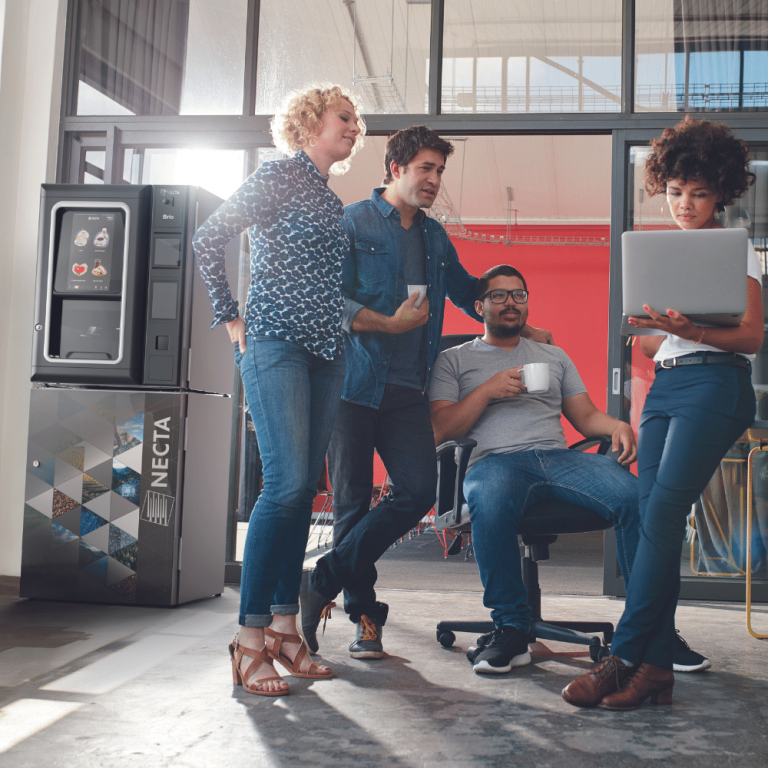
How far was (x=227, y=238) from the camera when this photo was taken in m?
1.91

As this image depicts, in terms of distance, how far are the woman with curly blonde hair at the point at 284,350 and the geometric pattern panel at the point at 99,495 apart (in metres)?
1.14

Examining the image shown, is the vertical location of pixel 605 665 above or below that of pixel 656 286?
below

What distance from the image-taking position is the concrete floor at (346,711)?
1.48 meters

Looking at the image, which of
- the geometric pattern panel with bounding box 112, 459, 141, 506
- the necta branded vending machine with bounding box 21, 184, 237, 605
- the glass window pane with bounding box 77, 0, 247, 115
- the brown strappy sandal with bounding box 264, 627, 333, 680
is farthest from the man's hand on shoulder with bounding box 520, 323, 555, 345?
the glass window pane with bounding box 77, 0, 247, 115

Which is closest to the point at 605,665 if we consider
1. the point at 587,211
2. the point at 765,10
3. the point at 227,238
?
the point at 227,238

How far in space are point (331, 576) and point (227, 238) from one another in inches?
39.2

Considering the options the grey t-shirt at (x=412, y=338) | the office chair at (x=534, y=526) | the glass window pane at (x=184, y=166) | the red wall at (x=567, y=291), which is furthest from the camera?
the red wall at (x=567, y=291)

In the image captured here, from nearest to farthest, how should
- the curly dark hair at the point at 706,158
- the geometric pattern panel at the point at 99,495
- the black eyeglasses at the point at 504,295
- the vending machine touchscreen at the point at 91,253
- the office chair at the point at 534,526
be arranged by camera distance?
the curly dark hair at the point at 706,158 → the office chair at the point at 534,526 → the black eyeglasses at the point at 504,295 → the geometric pattern panel at the point at 99,495 → the vending machine touchscreen at the point at 91,253

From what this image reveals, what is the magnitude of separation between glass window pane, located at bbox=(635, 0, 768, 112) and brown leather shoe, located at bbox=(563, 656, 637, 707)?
2633 mm

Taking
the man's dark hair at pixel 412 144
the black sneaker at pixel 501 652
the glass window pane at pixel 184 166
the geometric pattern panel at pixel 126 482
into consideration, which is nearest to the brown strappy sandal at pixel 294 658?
the black sneaker at pixel 501 652

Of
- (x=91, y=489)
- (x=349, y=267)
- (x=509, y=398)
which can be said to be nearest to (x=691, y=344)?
(x=509, y=398)

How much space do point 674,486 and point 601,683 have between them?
0.48 m

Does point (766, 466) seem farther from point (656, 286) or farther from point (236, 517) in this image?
point (236, 517)

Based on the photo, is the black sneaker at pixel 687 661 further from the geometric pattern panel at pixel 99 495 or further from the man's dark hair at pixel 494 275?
the geometric pattern panel at pixel 99 495
